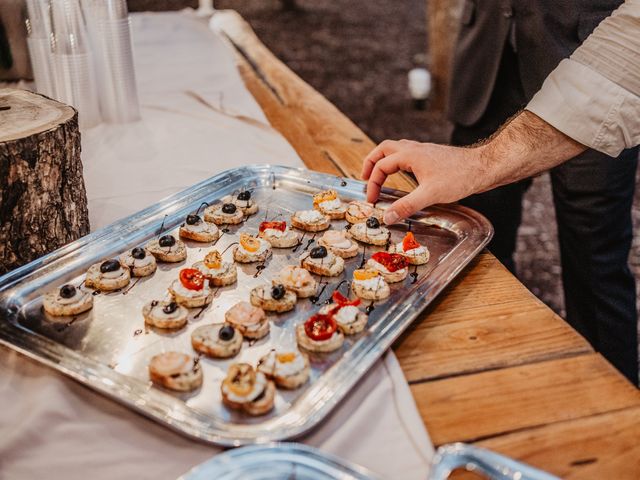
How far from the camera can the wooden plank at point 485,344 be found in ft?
3.93

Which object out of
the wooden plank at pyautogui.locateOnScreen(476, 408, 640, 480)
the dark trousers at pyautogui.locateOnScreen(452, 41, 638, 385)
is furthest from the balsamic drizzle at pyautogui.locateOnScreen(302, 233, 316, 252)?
the dark trousers at pyautogui.locateOnScreen(452, 41, 638, 385)

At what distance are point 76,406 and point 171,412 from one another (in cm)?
19

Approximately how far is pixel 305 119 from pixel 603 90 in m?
1.40

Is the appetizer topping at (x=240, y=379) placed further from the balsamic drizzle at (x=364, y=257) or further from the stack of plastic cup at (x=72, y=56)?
the stack of plastic cup at (x=72, y=56)

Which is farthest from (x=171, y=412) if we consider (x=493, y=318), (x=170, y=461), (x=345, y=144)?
(x=345, y=144)

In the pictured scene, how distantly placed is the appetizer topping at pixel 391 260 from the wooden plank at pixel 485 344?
0.55 feet

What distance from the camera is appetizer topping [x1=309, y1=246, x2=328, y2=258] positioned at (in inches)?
59.1

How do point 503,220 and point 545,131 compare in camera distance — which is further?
point 503,220

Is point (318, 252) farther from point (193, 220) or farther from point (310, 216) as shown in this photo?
point (193, 220)

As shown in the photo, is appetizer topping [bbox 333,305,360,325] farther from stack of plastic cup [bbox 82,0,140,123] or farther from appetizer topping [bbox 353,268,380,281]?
stack of plastic cup [bbox 82,0,140,123]

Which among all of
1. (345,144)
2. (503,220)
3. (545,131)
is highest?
(545,131)

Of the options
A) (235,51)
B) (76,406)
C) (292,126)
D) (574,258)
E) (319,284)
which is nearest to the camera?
(76,406)

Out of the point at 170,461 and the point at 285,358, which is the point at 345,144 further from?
the point at 170,461

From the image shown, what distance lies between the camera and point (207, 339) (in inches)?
47.3
